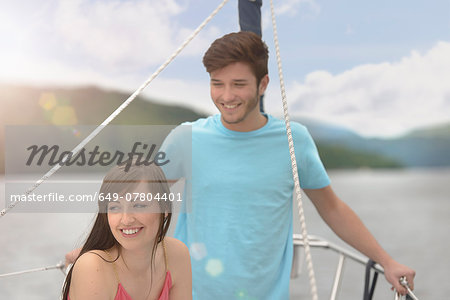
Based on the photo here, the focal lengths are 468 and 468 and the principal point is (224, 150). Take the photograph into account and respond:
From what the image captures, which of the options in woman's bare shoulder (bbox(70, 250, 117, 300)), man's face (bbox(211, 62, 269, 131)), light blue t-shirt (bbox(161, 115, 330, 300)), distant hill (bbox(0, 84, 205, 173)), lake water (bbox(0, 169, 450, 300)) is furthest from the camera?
distant hill (bbox(0, 84, 205, 173))

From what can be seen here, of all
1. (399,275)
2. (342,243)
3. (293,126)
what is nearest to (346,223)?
(399,275)

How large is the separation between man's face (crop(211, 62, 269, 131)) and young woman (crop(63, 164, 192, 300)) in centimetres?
44

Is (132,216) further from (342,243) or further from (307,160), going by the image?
(342,243)

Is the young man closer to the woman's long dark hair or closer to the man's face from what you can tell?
the man's face

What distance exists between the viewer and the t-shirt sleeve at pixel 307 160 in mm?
1566

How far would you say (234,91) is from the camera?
1386 millimetres

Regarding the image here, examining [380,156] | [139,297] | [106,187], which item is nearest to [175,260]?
[139,297]

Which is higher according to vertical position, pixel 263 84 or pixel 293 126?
pixel 263 84

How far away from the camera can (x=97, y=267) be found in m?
0.97

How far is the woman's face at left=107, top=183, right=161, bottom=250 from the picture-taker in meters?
0.97

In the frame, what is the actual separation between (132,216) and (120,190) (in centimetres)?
6
